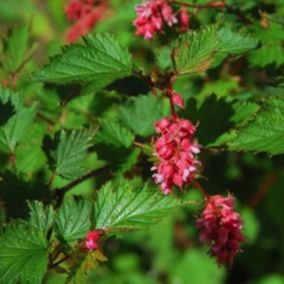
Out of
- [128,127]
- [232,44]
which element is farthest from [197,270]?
[232,44]

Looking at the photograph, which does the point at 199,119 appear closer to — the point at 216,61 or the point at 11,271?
the point at 216,61

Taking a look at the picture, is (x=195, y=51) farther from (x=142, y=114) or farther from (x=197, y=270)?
(x=197, y=270)

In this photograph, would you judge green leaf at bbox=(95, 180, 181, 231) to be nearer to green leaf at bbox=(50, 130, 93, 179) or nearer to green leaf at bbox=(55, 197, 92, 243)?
green leaf at bbox=(55, 197, 92, 243)

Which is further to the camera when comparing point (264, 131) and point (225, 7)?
point (225, 7)

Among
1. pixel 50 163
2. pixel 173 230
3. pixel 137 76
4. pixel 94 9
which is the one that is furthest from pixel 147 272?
pixel 137 76

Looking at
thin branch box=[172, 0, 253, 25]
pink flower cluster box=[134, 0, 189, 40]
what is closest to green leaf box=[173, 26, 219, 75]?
pink flower cluster box=[134, 0, 189, 40]
